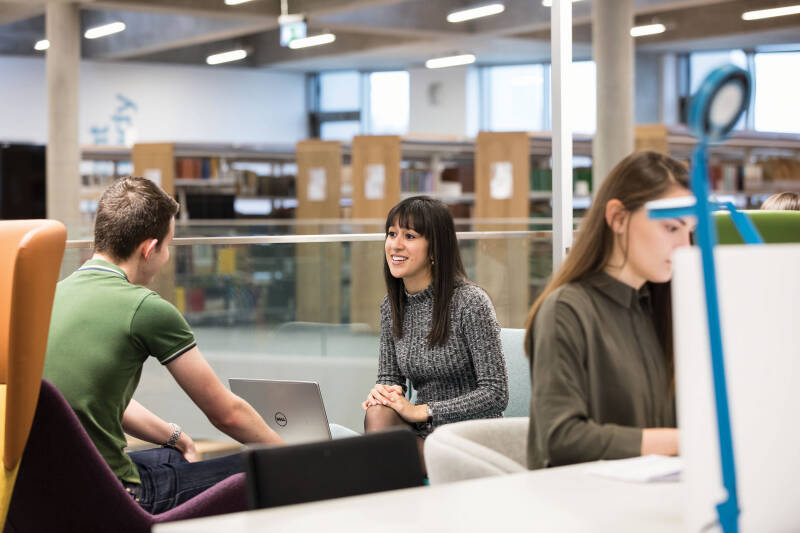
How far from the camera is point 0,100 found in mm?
13836

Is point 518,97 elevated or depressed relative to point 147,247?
elevated

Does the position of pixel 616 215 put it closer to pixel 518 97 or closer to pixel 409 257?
pixel 409 257

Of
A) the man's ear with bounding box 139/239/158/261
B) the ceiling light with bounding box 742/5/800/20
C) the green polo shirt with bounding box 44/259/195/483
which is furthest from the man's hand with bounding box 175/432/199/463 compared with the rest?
the ceiling light with bounding box 742/5/800/20

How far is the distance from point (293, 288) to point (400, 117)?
1088 centimetres

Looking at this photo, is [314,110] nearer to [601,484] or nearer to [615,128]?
[615,128]

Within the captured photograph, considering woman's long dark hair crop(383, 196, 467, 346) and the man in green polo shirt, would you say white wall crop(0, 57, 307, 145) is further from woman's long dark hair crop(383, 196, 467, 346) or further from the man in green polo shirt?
the man in green polo shirt

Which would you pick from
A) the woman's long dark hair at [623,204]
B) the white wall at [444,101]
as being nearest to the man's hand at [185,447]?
the woman's long dark hair at [623,204]

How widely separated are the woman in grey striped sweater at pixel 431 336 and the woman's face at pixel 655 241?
1.03 metres

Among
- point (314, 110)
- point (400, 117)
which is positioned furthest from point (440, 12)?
point (314, 110)

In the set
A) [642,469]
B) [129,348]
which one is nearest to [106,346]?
[129,348]

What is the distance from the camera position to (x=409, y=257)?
264cm

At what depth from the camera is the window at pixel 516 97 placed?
49.7 ft

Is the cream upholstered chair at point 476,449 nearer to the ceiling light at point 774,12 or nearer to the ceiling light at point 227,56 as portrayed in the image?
the ceiling light at point 774,12

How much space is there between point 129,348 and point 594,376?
108cm
